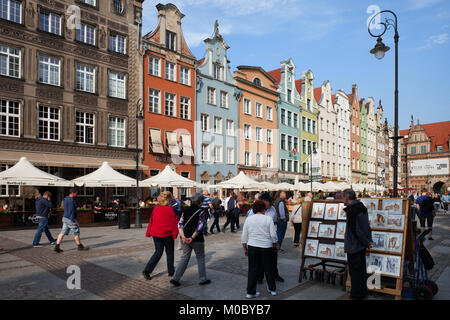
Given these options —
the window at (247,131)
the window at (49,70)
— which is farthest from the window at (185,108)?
the window at (49,70)

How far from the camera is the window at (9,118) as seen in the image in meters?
21.2

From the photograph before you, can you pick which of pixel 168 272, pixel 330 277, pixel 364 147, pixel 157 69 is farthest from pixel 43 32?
pixel 364 147

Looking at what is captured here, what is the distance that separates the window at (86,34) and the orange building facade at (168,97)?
407 centimetres

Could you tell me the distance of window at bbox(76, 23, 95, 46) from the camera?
24925mm

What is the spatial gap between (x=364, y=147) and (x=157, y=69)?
2109 inches

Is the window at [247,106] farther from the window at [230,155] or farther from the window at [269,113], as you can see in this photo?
the window at [230,155]

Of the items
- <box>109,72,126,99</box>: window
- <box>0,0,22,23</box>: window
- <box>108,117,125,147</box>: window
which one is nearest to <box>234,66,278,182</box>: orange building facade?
<box>108,117,125,147</box>: window

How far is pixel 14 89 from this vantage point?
21625mm

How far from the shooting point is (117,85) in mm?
27125

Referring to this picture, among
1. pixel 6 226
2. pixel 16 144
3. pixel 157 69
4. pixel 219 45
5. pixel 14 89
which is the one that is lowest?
pixel 6 226

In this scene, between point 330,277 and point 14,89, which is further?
point 14,89

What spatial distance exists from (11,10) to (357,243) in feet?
77.3

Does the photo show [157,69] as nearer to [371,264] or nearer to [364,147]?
[371,264]

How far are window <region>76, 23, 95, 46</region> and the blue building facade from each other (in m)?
10.4
